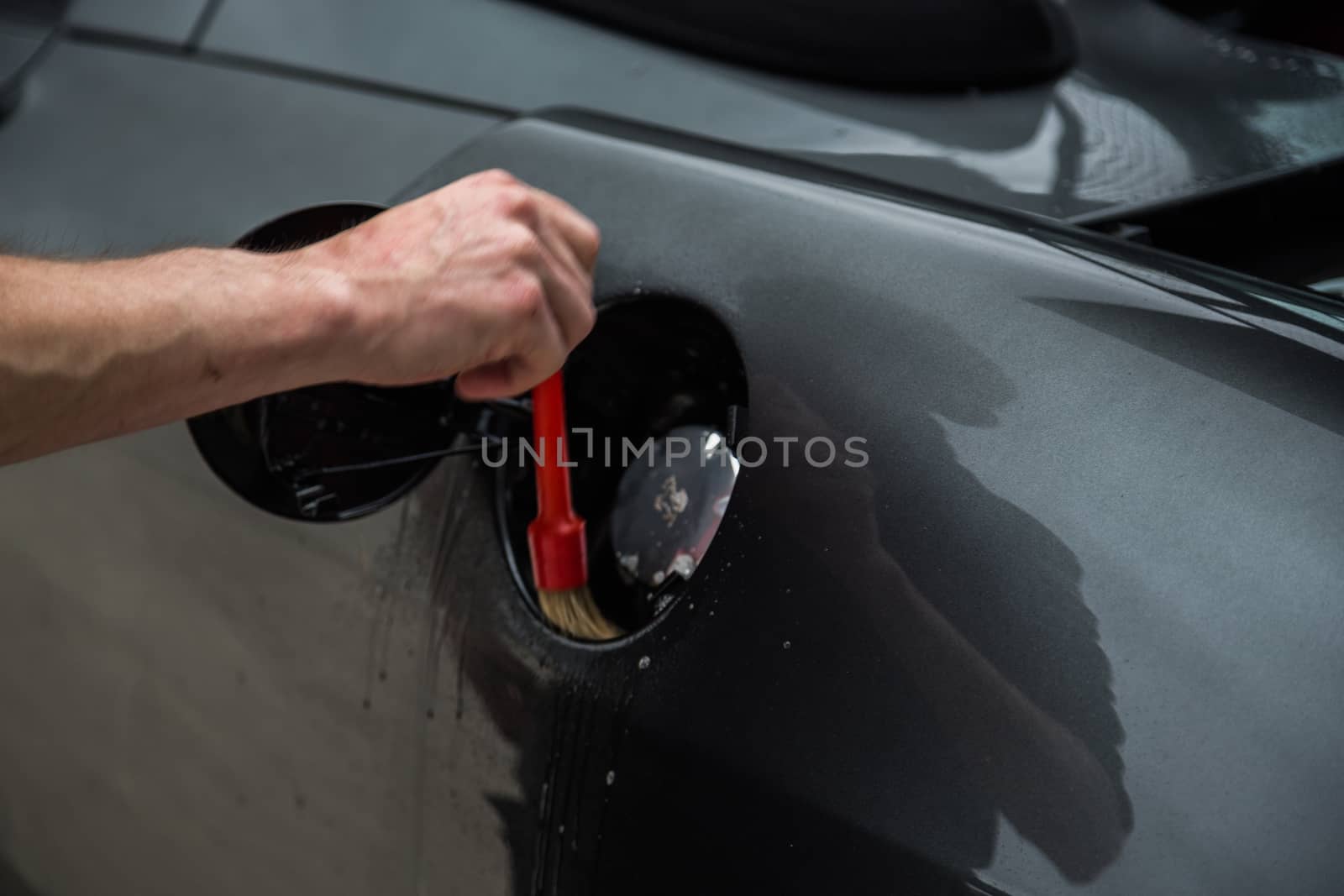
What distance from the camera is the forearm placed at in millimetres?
656

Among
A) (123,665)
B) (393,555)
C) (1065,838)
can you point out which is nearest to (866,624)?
(1065,838)

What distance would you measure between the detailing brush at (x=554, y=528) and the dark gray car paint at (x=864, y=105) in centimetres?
31

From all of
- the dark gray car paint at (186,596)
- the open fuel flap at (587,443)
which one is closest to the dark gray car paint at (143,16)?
the dark gray car paint at (186,596)

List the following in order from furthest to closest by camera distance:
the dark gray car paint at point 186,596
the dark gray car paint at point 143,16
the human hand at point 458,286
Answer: the dark gray car paint at point 143,16
the dark gray car paint at point 186,596
the human hand at point 458,286

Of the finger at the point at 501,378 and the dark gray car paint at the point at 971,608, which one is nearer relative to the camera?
the dark gray car paint at the point at 971,608

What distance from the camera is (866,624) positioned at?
665 millimetres

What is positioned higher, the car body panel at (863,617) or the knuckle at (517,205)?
the knuckle at (517,205)

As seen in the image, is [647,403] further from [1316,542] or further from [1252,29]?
[1252,29]

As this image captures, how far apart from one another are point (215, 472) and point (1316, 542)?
2.39 ft

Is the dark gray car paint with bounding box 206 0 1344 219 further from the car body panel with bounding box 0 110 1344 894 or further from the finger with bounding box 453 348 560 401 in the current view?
the finger with bounding box 453 348 560 401

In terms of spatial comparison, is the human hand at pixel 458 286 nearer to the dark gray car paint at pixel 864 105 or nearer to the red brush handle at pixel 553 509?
the red brush handle at pixel 553 509

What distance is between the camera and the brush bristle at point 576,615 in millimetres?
791

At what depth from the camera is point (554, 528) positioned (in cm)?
81

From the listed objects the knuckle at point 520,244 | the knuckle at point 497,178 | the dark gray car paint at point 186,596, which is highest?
the knuckle at point 497,178
